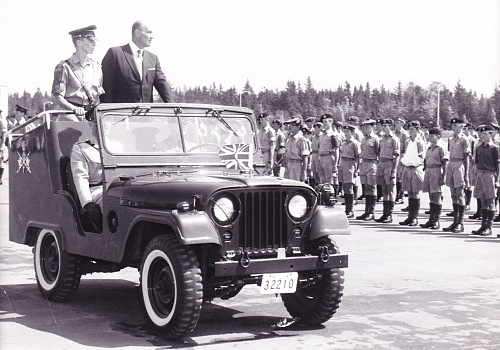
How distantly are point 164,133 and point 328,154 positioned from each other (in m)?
11.8

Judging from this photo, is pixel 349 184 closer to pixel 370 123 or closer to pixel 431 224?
pixel 370 123

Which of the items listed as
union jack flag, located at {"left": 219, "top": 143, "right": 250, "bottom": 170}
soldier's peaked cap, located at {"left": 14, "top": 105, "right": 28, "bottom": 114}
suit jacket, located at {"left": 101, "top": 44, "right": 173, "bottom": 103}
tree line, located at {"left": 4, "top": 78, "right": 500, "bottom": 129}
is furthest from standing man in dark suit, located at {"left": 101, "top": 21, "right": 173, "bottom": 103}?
tree line, located at {"left": 4, "top": 78, "right": 500, "bottom": 129}

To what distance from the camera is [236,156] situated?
7.21m

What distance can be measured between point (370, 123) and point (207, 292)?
11826 millimetres

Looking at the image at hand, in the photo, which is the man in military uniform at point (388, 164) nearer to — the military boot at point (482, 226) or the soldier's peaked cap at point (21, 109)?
the military boot at point (482, 226)

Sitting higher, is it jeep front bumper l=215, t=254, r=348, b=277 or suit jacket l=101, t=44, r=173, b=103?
suit jacket l=101, t=44, r=173, b=103

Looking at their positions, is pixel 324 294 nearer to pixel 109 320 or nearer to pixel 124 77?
pixel 109 320

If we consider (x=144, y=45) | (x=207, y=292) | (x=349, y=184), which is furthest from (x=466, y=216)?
(x=207, y=292)

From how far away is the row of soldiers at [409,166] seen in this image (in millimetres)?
14320

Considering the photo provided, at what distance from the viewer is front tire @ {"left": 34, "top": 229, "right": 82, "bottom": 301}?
24.4 feet

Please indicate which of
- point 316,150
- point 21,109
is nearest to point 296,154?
point 316,150

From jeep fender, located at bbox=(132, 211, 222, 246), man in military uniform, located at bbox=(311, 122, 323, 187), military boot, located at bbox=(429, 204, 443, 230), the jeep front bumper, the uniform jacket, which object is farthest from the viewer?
man in military uniform, located at bbox=(311, 122, 323, 187)

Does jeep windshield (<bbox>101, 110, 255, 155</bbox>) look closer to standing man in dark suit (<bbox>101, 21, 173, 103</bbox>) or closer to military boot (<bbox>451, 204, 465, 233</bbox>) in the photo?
standing man in dark suit (<bbox>101, 21, 173, 103</bbox>)

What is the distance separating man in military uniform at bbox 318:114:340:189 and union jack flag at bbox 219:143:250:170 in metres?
11.5
